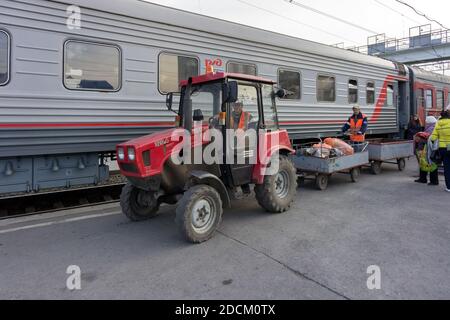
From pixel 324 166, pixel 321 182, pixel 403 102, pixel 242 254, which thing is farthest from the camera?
pixel 403 102

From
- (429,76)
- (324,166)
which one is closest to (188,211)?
(324,166)

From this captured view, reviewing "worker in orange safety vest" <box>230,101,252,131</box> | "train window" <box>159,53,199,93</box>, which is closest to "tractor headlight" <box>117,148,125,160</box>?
"worker in orange safety vest" <box>230,101,252,131</box>

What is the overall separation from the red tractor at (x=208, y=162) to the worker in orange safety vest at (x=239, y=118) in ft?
0.05

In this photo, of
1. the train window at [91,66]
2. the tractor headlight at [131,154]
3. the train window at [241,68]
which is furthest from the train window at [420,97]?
the tractor headlight at [131,154]

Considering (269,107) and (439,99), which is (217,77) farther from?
(439,99)

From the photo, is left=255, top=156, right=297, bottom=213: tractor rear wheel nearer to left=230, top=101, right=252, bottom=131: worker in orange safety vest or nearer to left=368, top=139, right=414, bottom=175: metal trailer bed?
left=230, top=101, right=252, bottom=131: worker in orange safety vest

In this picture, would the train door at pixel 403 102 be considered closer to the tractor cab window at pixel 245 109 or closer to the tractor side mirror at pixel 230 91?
the tractor cab window at pixel 245 109

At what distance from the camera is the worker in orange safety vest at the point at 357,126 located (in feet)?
27.5

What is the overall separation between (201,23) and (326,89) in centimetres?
419

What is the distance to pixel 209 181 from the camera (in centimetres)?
440

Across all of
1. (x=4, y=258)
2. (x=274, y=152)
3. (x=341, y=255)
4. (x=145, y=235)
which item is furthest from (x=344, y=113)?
(x=4, y=258)

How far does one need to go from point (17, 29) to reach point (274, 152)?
167 inches
